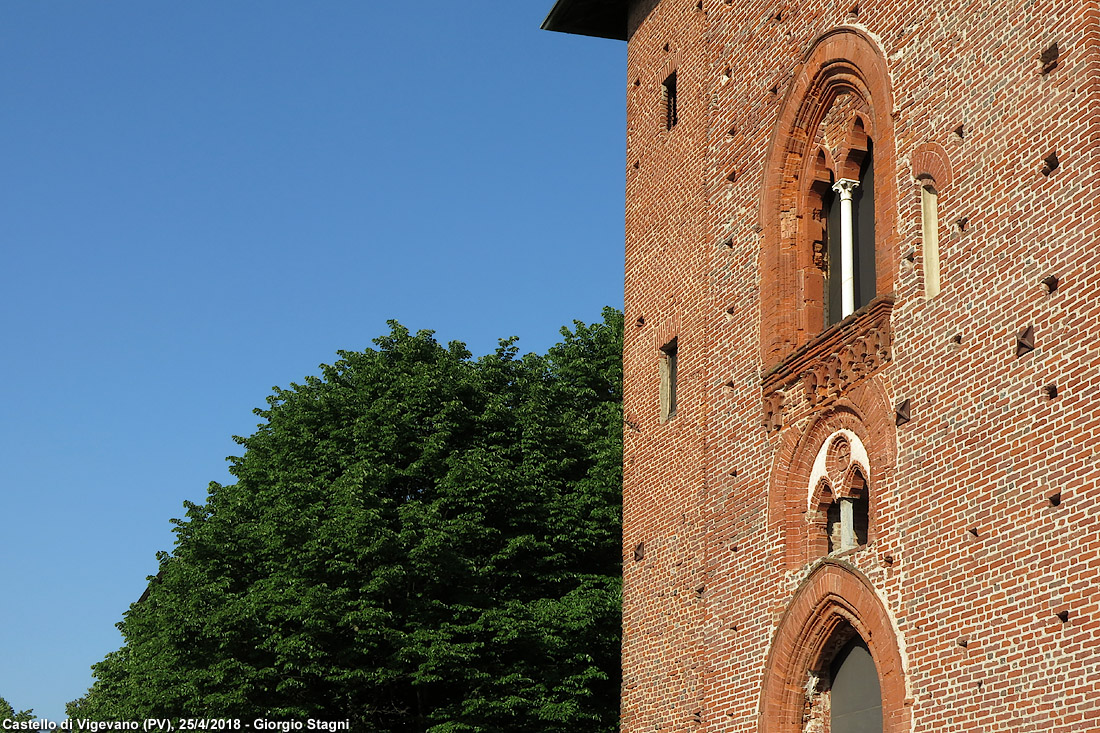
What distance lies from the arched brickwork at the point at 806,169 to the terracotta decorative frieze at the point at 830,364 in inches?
15.1

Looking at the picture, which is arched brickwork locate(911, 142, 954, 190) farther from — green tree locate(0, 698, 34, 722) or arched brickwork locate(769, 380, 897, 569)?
green tree locate(0, 698, 34, 722)

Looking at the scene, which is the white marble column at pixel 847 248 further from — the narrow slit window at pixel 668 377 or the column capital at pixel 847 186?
the narrow slit window at pixel 668 377

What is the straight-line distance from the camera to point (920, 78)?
12031 millimetres

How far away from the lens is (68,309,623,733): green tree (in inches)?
902

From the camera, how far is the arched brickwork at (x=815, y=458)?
11.8m

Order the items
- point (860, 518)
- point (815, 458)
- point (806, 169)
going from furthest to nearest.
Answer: point (806, 169) < point (815, 458) < point (860, 518)

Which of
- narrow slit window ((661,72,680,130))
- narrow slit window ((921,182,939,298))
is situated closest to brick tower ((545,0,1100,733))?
narrow slit window ((921,182,939,298))

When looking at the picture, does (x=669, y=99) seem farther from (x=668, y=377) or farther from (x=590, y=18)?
(x=668, y=377)

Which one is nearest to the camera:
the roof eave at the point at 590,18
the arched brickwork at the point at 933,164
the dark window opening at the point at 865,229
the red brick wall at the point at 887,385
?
the red brick wall at the point at 887,385

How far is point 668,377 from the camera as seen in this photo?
1709 cm

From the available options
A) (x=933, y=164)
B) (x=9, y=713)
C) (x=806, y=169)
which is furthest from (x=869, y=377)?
(x=9, y=713)

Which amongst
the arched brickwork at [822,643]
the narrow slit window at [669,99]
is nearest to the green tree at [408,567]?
the narrow slit window at [669,99]

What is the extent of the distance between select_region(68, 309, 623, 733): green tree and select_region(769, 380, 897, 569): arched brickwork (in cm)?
1066

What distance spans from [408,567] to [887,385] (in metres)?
13.2
